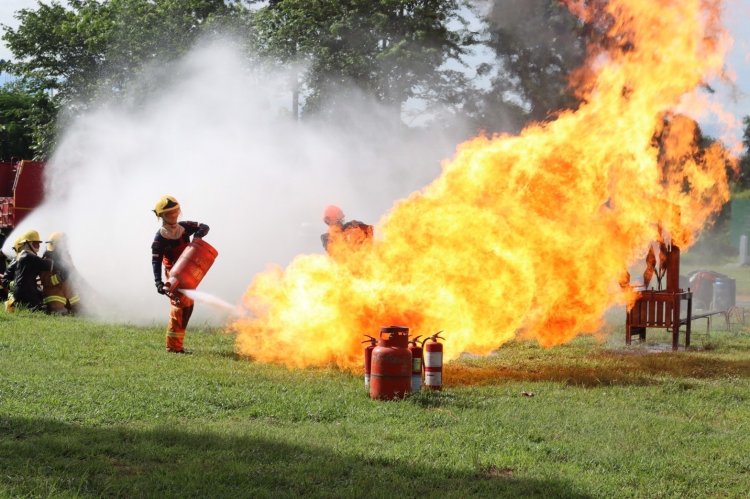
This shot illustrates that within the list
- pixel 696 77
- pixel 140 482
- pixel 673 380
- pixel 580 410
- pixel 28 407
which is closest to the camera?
pixel 140 482

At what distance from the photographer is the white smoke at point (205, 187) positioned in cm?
1977

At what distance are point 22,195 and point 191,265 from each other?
40.8 feet

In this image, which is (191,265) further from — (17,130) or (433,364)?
(17,130)

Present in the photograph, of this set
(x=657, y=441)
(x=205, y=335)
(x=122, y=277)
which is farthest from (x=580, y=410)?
(x=122, y=277)

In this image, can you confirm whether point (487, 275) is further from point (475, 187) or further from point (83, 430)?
point (83, 430)

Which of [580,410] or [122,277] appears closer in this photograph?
[580,410]

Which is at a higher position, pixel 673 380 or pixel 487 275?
pixel 487 275

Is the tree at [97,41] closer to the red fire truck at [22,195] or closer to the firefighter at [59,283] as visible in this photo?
the red fire truck at [22,195]

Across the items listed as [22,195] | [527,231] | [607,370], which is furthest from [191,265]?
[22,195]

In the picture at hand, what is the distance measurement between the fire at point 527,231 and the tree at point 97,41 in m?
21.7

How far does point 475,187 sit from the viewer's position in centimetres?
1077

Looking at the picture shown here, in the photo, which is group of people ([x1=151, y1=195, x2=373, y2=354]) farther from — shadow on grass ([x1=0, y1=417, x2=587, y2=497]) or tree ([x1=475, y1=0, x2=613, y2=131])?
tree ([x1=475, y1=0, x2=613, y2=131])

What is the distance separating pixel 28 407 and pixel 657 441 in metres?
5.36

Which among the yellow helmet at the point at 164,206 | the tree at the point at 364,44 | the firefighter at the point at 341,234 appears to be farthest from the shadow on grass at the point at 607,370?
the tree at the point at 364,44
